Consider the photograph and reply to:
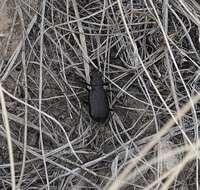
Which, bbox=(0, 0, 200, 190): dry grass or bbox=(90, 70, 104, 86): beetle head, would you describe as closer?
bbox=(0, 0, 200, 190): dry grass

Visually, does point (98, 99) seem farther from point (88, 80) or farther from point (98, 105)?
point (88, 80)

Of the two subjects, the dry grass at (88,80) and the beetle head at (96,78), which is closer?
the dry grass at (88,80)

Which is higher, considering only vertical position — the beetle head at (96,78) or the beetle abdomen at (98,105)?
the beetle head at (96,78)

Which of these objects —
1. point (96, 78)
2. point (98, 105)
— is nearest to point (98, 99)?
point (98, 105)

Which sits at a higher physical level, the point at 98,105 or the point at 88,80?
the point at 88,80

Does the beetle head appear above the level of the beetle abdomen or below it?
above
